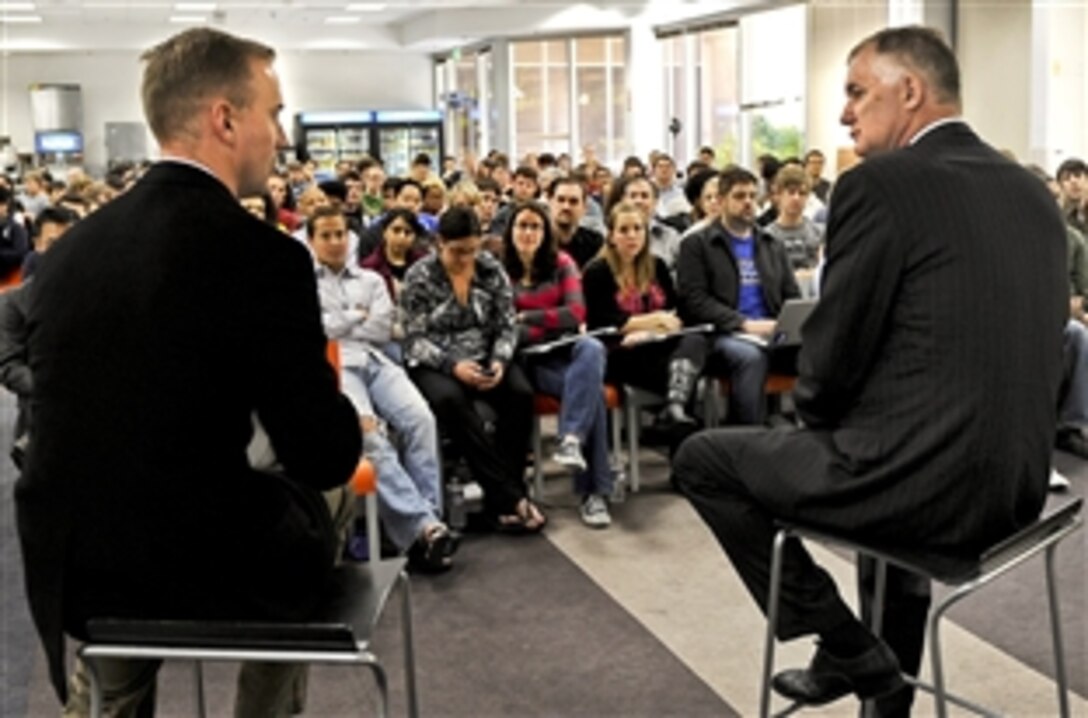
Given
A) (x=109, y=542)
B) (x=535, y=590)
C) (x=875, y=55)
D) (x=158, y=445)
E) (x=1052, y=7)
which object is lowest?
(x=535, y=590)

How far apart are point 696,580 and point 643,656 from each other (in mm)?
758

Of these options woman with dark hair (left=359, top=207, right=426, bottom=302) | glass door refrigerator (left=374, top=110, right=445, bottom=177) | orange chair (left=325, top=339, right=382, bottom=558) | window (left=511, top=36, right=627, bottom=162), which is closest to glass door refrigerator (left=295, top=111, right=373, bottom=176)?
glass door refrigerator (left=374, top=110, right=445, bottom=177)

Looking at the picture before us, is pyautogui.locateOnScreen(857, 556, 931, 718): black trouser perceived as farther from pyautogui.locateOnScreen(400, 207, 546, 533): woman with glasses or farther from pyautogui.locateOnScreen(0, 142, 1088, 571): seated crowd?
pyautogui.locateOnScreen(400, 207, 546, 533): woman with glasses

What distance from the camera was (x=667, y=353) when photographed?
221 inches

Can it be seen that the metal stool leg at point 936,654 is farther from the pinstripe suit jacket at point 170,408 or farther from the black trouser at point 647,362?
the black trouser at point 647,362

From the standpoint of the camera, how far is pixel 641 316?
5.71m

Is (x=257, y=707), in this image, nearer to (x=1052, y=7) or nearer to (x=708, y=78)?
(x=1052, y=7)

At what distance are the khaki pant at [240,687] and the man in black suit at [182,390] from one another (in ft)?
0.81

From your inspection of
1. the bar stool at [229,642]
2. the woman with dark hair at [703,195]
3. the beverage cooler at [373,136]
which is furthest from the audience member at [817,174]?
the beverage cooler at [373,136]

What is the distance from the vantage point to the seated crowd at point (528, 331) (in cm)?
491

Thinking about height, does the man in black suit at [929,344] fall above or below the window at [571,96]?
below

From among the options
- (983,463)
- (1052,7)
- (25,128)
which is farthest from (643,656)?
(25,128)

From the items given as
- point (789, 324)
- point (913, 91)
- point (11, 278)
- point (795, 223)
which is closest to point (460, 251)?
point (789, 324)

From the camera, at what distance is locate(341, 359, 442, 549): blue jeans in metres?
4.64
